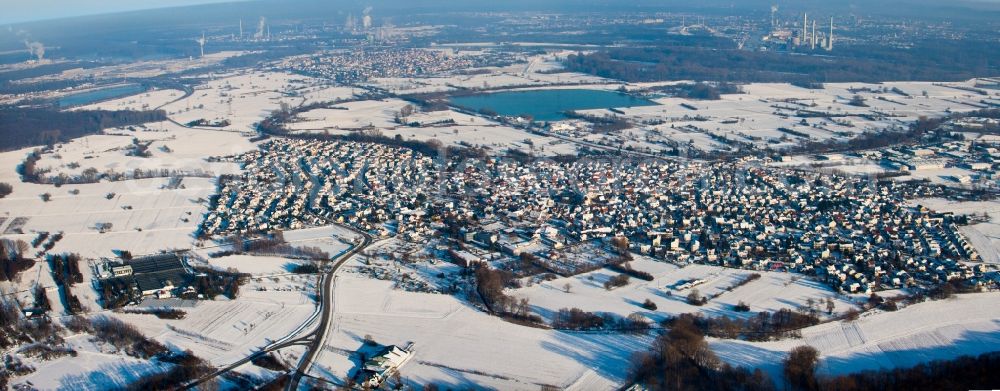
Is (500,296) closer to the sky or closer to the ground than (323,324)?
closer to the sky

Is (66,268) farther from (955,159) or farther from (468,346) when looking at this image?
(955,159)

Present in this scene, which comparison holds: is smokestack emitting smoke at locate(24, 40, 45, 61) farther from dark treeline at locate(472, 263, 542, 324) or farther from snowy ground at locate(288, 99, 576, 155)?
dark treeline at locate(472, 263, 542, 324)

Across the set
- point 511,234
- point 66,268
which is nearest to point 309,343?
point 511,234

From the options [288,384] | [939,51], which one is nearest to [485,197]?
[288,384]

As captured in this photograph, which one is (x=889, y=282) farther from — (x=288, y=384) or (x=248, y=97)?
(x=248, y=97)

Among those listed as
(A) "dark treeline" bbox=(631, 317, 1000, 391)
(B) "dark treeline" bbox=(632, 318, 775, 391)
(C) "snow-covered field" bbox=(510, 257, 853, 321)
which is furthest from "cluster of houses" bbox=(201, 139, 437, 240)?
(A) "dark treeline" bbox=(631, 317, 1000, 391)

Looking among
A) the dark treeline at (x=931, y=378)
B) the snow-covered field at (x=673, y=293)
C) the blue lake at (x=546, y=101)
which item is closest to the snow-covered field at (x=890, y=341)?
the dark treeline at (x=931, y=378)
